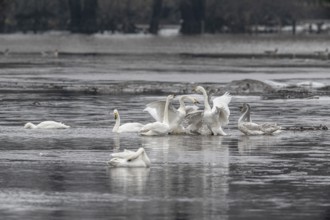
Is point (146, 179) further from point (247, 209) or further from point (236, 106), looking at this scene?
point (236, 106)

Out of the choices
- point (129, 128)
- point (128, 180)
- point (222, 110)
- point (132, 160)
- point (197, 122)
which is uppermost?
point (222, 110)

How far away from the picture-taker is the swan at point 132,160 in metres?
20.5

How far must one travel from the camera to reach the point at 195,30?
197m

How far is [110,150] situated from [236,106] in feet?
39.6

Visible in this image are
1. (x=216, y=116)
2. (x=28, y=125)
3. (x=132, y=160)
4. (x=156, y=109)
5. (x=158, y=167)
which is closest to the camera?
(x=132, y=160)

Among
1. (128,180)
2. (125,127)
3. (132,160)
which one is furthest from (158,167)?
(125,127)

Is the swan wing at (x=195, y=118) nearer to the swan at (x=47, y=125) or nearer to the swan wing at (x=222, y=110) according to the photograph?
the swan wing at (x=222, y=110)

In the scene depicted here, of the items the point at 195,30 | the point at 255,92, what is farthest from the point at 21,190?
the point at 195,30

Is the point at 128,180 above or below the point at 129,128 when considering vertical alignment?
below

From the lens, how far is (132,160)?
67.7ft

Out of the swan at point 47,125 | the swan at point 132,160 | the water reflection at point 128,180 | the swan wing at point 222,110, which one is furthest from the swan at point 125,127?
the water reflection at point 128,180

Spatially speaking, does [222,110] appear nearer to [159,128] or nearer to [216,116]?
[216,116]

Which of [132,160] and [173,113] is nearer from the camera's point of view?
[132,160]

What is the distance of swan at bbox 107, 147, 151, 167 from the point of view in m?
20.5
